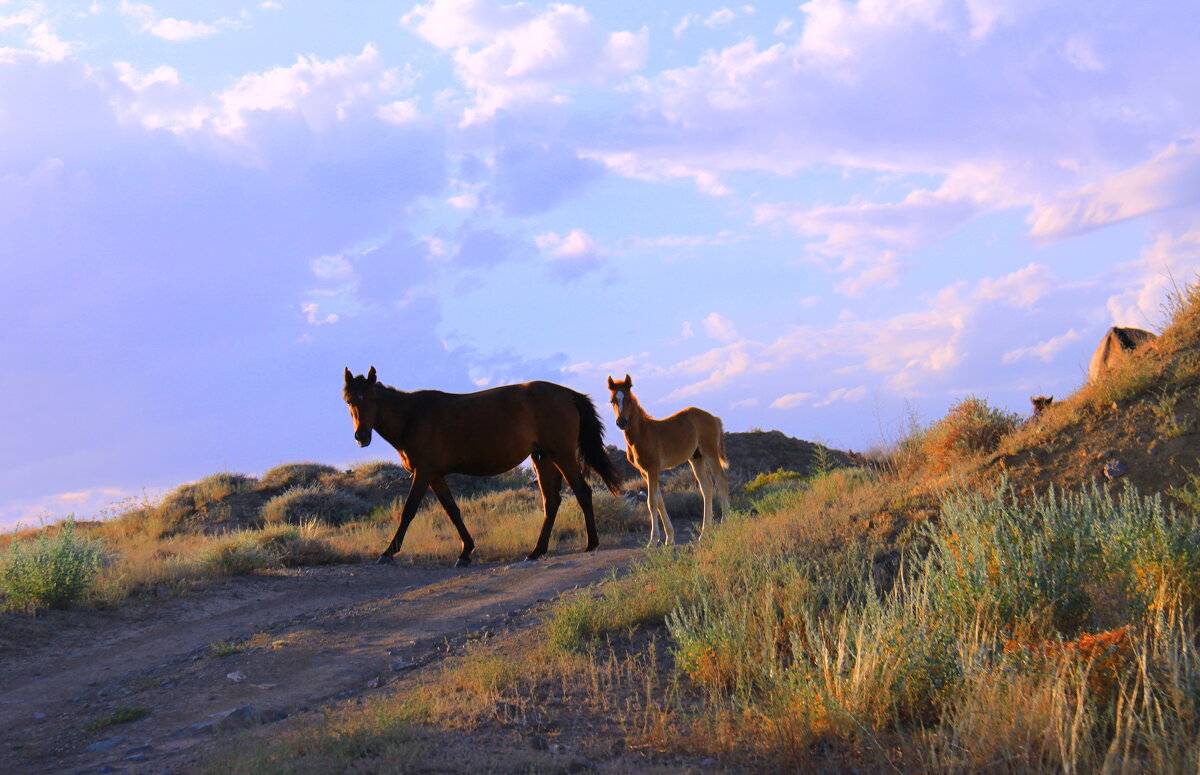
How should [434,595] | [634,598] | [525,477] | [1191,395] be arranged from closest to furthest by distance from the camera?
[634,598]
[1191,395]
[434,595]
[525,477]

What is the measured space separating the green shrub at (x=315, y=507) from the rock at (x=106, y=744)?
1525 cm

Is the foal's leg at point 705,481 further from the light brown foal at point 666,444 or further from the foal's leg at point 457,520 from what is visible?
the foal's leg at point 457,520

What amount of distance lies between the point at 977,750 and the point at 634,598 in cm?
413

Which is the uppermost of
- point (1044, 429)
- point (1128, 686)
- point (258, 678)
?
point (1044, 429)

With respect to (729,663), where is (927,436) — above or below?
above

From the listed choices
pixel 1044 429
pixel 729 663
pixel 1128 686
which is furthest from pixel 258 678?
pixel 1044 429

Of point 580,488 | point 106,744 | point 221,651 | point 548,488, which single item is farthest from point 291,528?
point 106,744

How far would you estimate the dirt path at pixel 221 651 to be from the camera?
6129mm

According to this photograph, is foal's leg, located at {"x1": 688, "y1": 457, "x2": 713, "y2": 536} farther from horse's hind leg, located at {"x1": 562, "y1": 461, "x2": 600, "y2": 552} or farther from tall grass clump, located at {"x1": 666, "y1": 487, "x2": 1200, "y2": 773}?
tall grass clump, located at {"x1": 666, "y1": 487, "x2": 1200, "y2": 773}

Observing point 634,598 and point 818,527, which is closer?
point 634,598

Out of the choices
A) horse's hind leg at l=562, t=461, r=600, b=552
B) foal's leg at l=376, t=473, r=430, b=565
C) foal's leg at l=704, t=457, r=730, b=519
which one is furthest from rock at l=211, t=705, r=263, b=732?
foal's leg at l=704, t=457, r=730, b=519

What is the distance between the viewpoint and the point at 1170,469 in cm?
891

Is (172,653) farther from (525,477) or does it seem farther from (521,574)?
(525,477)

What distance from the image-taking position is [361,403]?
45.9 feet
